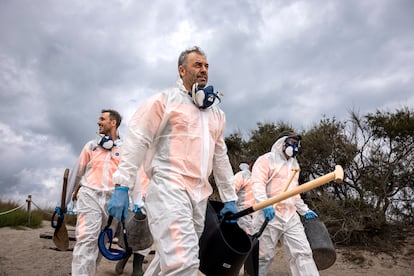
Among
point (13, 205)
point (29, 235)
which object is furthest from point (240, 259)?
point (13, 205)

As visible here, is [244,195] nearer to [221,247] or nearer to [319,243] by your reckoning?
[319,243]

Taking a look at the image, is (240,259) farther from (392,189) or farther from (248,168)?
(392,189)

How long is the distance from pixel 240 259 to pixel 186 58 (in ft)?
5.40

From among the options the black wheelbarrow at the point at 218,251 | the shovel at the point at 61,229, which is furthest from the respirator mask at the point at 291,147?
the shovel at the point at 61,229

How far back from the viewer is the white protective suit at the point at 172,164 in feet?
8.10

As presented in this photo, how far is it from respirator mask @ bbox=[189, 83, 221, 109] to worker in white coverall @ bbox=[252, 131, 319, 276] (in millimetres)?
2058

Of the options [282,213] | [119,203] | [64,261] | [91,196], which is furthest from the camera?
[64,261]

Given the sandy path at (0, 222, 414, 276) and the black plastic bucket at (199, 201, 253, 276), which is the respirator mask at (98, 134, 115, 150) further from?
the black plastic bucket at (199, 201, 253, 276)

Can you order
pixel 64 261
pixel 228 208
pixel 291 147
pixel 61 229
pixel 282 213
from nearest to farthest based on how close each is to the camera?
pixel 228 208
pixel 282 213
pixel 61 229
pixel 291 147
pixel 64 261

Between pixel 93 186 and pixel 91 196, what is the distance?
134mm

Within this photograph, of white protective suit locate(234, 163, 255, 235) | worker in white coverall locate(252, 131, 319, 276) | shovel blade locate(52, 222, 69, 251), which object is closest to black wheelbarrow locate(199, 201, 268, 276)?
worker in white coverall locate(252, 131, 319, 276)

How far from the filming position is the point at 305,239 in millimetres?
4824

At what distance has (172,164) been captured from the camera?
2699 millimetres

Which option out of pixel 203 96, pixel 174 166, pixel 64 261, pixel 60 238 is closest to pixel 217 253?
pixel 174 166
